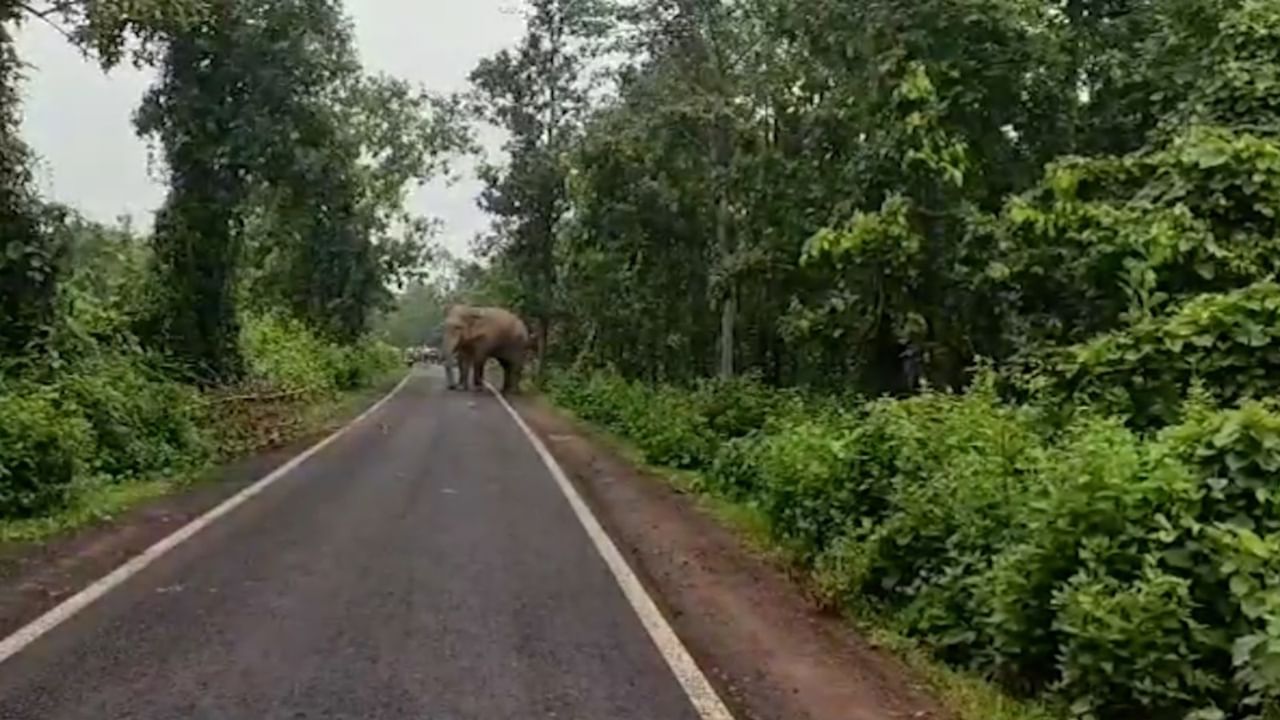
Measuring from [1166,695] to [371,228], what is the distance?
48660 millimetres

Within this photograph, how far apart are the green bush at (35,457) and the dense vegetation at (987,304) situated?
21.6 ft

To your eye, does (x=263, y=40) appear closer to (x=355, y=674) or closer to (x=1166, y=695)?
(x=355, y=674)

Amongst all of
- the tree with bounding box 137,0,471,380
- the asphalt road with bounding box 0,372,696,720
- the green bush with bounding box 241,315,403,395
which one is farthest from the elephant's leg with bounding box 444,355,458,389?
the asphalt road with bounding box 0,372,696,720

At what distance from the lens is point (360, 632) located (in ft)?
26.4

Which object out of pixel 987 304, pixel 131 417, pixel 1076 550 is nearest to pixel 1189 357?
pixel 1076 550

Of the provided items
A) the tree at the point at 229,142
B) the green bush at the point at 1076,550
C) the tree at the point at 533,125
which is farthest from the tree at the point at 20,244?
the tree at the point at 533,125

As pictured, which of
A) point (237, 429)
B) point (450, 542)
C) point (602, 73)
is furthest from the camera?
point (602, 73)

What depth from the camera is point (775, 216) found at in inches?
823

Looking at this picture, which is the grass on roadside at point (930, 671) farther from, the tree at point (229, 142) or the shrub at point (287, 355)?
the shrub at point (287, 355)

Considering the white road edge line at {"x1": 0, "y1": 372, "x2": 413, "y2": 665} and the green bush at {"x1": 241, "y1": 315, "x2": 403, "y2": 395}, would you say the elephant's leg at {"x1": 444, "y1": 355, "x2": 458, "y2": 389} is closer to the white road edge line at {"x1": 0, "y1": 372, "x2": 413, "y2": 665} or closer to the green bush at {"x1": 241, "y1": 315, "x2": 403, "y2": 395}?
the green bush at {"x1": 241, "y1": 315, "x2": 403, "y2": 395}

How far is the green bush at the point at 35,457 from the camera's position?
43.0ft

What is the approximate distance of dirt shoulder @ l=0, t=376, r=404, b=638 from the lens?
8938mm

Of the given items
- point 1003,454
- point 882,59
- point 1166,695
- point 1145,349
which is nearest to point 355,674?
point 1166,695

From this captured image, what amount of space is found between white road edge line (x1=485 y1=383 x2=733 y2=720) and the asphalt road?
0.09 meters
